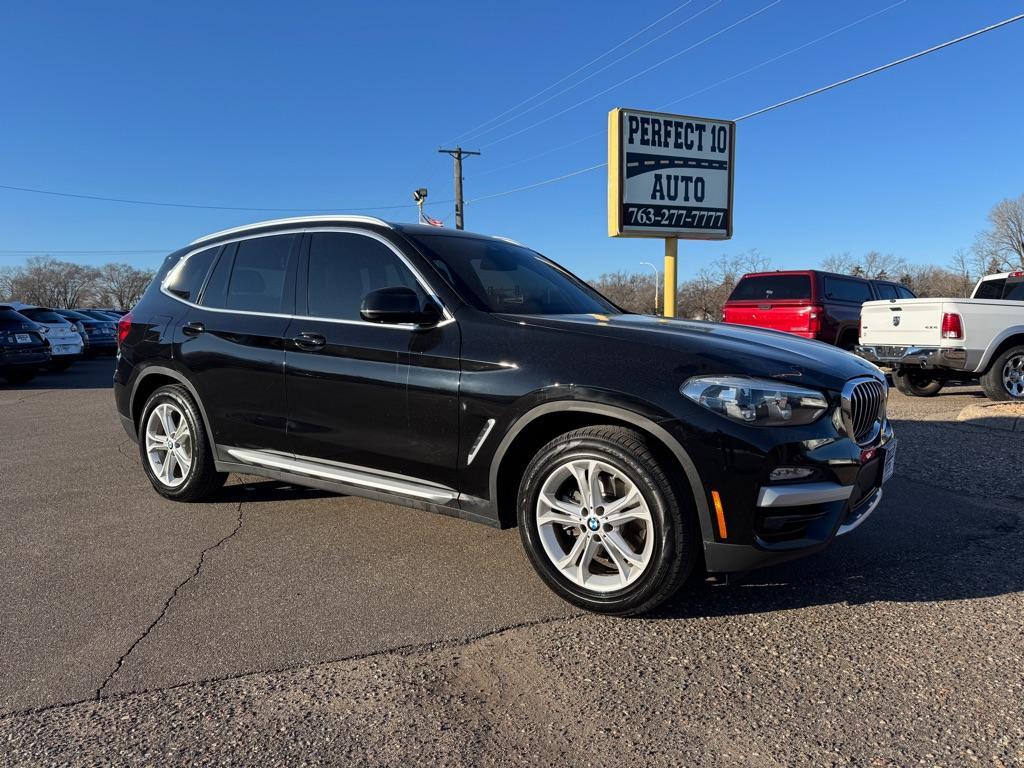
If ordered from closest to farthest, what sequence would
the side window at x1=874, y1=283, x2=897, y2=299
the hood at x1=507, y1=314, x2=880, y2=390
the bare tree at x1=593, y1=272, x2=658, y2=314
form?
the hood at x1=507, y1=314, x2=880, y2=390
the side window at x1=874, y1=283, x2=897, y2=299
the bare tree at x1=593, y1=272, x2=658, y2=314

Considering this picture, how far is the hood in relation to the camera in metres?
2.97

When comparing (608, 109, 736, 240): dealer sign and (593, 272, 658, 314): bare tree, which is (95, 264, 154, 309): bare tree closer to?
(593, 272, 658, 314): bare tree

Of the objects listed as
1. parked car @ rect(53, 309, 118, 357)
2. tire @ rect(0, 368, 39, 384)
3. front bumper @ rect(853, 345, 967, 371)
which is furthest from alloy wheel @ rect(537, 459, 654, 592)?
parked car @ rect(53, 309, 118, 357)

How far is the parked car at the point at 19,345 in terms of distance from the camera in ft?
41.0

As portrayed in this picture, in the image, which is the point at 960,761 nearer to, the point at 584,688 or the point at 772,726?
the point at 772,726

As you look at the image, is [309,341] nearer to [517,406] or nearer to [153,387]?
[517,406]

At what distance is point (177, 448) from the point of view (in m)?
4.83

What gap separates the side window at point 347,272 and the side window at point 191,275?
1083 mm

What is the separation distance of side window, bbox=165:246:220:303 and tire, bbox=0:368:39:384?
10.4 m

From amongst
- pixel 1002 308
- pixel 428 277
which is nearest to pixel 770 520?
pixel 428 277

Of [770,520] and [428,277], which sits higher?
[428,277]

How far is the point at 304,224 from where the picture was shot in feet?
14.5

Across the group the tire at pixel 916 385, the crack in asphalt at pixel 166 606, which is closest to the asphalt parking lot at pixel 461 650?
the crack in asphalt at pixel 166 606

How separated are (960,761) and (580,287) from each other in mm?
3260
